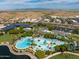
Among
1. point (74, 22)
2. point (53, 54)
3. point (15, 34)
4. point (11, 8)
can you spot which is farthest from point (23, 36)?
point (11, 8)

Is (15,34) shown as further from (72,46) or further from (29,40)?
(72,46)

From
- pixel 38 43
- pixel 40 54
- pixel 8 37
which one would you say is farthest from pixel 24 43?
pixel 40 54

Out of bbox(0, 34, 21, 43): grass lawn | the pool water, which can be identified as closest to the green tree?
the pool water

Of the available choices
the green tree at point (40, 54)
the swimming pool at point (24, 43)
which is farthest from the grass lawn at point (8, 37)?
the green tree at point (40, 54)

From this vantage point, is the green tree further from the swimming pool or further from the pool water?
the swimming pool

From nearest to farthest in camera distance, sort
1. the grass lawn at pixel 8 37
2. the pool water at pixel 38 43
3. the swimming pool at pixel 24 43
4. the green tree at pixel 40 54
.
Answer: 1. the green tree at pixel 40 54
2. the pool water at pixel 38 43
3. the swimming pool at pixel 24 43
4. the grass lawn at pixel 8 37

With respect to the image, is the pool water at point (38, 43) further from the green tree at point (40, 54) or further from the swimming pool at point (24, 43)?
the green tree at point (40, 54)

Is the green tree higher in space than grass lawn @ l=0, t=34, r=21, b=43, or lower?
higher

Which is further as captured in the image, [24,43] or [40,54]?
[24,43]

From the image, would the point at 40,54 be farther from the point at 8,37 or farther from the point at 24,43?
the point at 8,37
